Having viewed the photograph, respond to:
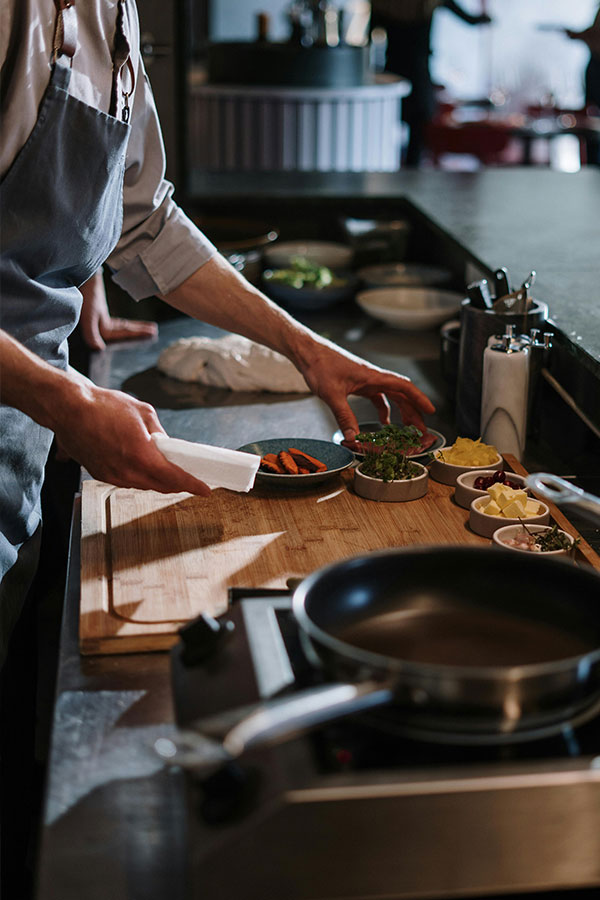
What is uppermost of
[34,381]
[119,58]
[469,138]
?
[119,58]

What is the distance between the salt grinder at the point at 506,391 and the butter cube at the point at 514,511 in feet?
0.94

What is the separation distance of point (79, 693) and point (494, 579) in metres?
0.39

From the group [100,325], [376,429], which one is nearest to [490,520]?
[376,429]

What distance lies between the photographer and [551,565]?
34.8 inches

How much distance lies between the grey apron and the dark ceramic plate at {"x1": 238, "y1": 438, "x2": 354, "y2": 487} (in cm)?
30

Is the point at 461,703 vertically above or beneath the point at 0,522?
above

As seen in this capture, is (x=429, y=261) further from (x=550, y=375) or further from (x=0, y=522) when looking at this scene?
(x=0, y=522)

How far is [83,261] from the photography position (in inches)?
52.2

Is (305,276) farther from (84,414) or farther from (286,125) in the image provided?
(286,125)

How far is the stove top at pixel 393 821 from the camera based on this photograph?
0.66 metres

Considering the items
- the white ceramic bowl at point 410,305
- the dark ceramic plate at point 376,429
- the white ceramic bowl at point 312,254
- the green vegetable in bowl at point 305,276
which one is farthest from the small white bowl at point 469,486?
the white ceramic bowl at point 312,254

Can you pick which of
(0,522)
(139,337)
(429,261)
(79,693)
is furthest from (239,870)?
(429,261)

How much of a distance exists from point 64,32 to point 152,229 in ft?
1.32

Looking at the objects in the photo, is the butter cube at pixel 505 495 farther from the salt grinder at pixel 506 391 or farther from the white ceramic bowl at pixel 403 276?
the white ceramic bowl at pixel 403 276
